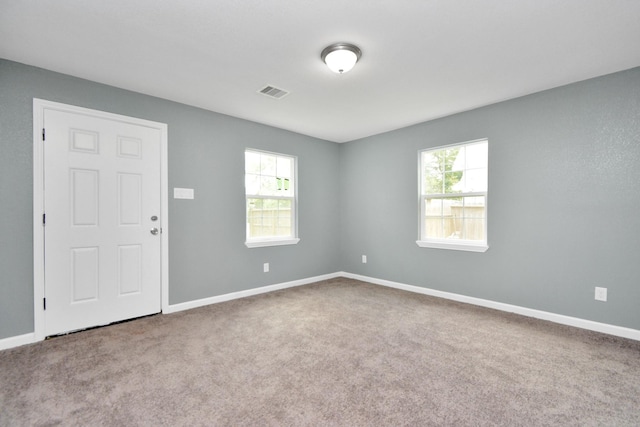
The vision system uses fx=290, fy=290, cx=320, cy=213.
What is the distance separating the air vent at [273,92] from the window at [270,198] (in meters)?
1.11

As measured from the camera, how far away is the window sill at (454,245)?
142 inches

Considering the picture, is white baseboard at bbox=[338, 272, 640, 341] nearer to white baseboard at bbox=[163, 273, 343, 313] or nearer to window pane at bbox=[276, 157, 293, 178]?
white baseboard at bbox=[163, 273, 343, 313]

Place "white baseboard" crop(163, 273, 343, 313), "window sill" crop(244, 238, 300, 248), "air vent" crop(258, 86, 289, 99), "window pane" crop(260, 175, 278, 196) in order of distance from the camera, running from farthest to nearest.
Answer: "window pane" crop(260, 175, 278, 196) → "window sill" crop(244, 238, 300, 248) → "white baseboard" crop(163, 273, 343, 313) → "air vent" crop(258, 86, 289, 99)

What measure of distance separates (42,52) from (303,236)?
3.57m

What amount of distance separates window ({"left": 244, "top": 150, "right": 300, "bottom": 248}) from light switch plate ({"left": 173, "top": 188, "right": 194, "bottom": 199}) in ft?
2.53

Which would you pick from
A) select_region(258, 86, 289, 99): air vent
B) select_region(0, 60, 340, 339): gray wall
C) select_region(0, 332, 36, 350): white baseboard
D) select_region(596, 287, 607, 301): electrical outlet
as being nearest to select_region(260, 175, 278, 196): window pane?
select_region(0, 60, 340, 339): gray wall

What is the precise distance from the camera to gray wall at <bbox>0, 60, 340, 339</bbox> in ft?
8.27

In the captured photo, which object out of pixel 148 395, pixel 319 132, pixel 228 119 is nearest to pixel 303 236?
pixel 319 132

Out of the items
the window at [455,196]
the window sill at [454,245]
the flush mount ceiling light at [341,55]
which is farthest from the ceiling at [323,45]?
the window sill at [454,245]

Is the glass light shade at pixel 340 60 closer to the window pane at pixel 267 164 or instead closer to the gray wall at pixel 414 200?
the gray wall at pixel 414 200

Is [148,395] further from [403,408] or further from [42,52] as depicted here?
[42,52]

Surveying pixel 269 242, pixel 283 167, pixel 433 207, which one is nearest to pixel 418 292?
pixel 433 207

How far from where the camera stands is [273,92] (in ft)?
10.4

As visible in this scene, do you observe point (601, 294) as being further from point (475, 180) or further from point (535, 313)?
point (475, 180)
